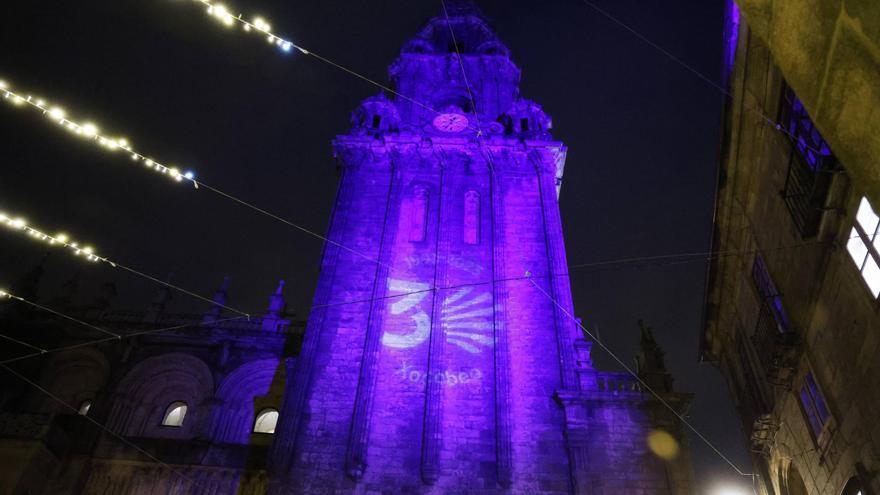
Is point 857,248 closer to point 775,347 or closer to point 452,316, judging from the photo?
point 775,347

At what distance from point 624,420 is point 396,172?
14.6 metres

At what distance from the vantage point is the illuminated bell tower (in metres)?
16.1

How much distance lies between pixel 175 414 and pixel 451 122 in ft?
59.1

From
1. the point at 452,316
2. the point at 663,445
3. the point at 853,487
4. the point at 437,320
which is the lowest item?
the point at 853,487

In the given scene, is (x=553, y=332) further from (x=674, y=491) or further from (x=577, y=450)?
(x=674, y=491)

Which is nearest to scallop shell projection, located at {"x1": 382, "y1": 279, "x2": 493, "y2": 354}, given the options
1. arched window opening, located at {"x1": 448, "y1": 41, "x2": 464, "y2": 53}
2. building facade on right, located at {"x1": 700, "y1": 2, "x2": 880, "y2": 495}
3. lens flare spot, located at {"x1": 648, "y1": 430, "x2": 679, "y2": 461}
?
lens flare spot, located at {"x1": 648, "y1": 430, "x2": 679, "y2": 461}

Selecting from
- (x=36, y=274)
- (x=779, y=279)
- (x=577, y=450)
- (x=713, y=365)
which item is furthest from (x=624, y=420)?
(x=36, y=274)

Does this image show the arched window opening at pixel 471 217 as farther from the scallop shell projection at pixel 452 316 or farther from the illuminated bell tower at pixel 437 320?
the scallop shell projection at pixel 452 316

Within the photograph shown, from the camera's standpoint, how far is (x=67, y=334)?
2488 centimetres

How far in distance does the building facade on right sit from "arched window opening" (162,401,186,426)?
20.4 metres

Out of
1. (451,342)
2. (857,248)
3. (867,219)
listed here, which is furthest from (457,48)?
(867,219)

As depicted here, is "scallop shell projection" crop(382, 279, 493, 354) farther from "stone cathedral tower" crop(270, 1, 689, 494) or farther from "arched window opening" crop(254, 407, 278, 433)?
"arched window opening" crop(254, 407, 278, 433)

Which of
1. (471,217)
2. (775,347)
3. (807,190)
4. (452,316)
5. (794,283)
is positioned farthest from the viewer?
(471,217)

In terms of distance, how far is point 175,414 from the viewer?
2286 centimetres
